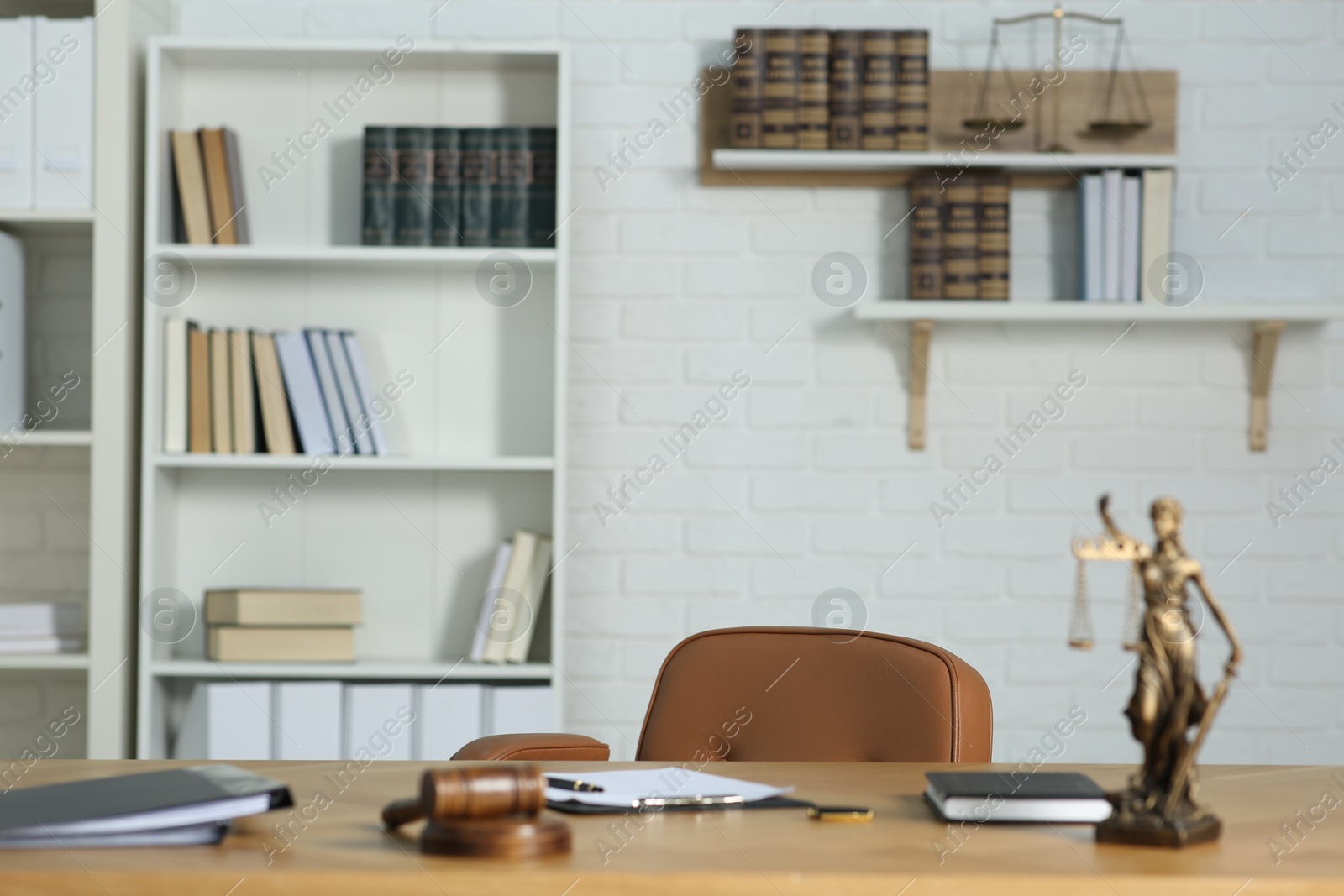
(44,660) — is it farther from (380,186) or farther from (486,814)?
(486,814)

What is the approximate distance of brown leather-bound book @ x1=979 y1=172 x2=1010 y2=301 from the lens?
2273 mm

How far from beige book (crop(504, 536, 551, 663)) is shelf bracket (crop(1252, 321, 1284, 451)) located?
1433mm

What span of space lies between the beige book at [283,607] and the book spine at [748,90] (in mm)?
1145

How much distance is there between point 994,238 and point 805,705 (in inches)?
44.9

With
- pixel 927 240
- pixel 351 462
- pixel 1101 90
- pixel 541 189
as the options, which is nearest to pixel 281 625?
pixel 351 462

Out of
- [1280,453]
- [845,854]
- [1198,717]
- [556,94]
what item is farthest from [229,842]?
[1280,453]

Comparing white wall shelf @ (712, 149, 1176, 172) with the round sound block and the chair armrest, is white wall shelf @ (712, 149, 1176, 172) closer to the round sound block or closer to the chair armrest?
the chair armrest

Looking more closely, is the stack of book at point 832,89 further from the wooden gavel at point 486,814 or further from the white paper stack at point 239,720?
the wooden gavel at point 486,814

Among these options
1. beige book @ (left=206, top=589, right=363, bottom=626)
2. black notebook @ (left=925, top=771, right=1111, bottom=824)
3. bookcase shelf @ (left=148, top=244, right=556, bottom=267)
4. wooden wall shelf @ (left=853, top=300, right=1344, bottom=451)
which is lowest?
beige book @ (left=206, top=589, right=363, bottom=626)

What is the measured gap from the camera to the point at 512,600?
228cm

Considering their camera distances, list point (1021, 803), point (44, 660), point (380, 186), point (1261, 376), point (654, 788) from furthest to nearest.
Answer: point (1261, 376) → point (380, 186) → point (44, 660) → point (654, 788) → point (1021, 803)

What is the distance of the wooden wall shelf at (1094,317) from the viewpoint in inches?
88.7

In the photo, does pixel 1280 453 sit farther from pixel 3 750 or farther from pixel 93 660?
pixel 3 750

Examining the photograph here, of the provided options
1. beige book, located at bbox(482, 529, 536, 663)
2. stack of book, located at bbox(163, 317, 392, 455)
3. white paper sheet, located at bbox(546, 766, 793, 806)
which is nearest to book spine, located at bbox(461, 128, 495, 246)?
stack of book, located at bbox(163, 317, 392, 455)
